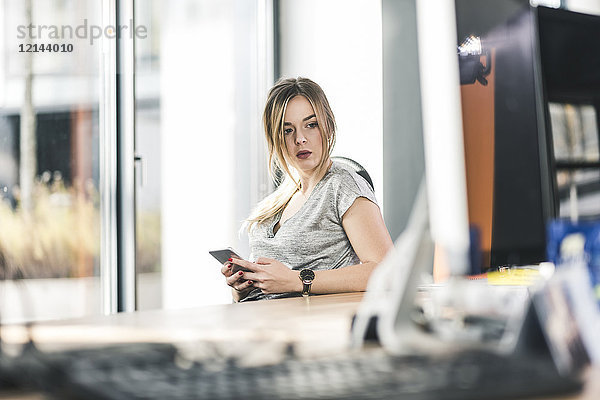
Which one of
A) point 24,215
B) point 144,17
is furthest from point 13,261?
point 144,17

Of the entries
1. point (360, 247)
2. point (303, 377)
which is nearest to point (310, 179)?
point (360, 247)

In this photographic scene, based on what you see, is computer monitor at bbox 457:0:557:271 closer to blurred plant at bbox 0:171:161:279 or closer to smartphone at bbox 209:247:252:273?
smartphone at bbox 209:247:252:273

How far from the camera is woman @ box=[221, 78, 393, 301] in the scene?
1.82m

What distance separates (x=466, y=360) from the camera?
0.58 m

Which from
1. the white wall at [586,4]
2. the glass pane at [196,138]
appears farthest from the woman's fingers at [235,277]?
the white wall at [586,4]

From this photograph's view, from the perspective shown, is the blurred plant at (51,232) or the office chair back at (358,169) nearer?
the office chair back at (358,169)

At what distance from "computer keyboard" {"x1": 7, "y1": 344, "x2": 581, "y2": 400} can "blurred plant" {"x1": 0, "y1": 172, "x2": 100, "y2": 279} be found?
2118mm

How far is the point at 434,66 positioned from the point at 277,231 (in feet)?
4.65

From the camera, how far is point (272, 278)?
180cm

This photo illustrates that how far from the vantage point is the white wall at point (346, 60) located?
3477 millimetres

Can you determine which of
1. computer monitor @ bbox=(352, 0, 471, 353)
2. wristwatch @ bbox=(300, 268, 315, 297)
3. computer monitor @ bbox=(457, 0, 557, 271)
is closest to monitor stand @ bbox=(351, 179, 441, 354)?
computer monitor @ bbox=(352, 0, 471, 353)

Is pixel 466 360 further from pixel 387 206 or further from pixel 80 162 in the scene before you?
pixel 387 206

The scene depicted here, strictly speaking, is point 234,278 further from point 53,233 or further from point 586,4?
point 586,4

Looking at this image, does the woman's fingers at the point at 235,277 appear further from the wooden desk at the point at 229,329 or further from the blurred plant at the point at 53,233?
the blurred plant at the point at 53,233
